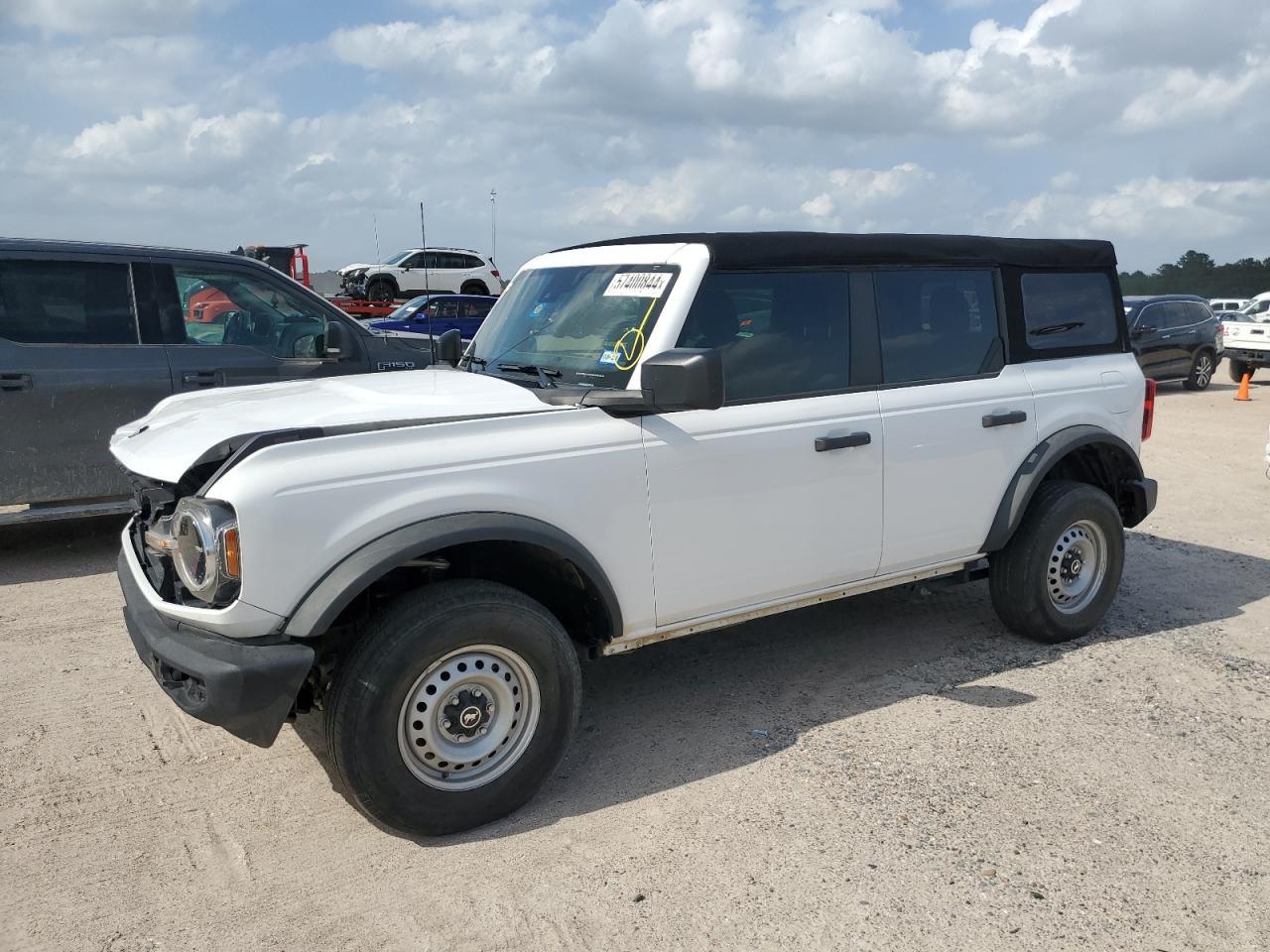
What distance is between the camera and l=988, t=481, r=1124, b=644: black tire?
501 cm

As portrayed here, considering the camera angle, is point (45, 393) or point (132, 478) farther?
point (45, 393)

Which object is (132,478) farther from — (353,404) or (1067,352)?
(1067,352)

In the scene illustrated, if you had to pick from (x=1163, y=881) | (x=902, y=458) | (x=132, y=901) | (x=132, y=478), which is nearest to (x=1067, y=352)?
(x=902, y=458)

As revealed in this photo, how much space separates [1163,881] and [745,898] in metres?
1.28

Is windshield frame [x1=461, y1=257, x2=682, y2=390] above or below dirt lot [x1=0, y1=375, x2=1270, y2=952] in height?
above

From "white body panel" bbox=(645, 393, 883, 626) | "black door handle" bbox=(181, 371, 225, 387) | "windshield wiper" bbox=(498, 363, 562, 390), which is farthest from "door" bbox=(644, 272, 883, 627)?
"black door handle" bbox=(181, 371, 225, 387)

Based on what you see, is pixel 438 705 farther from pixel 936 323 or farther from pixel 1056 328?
pixel 1056 328

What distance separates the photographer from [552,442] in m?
3.60

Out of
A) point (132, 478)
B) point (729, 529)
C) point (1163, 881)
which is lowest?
point (1163, 881)

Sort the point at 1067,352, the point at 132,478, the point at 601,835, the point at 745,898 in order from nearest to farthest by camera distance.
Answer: the point at 745,898
the point at 601,835
the point at 132,478
the point at 1067,352

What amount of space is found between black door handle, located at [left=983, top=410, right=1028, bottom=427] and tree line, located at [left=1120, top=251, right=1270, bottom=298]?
177ft

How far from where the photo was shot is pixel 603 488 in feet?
12.0

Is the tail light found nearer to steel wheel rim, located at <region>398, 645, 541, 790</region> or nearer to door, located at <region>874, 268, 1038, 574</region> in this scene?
door, located at <region>874, 268, 1038, 574</region>

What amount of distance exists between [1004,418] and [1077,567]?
3.24ft
